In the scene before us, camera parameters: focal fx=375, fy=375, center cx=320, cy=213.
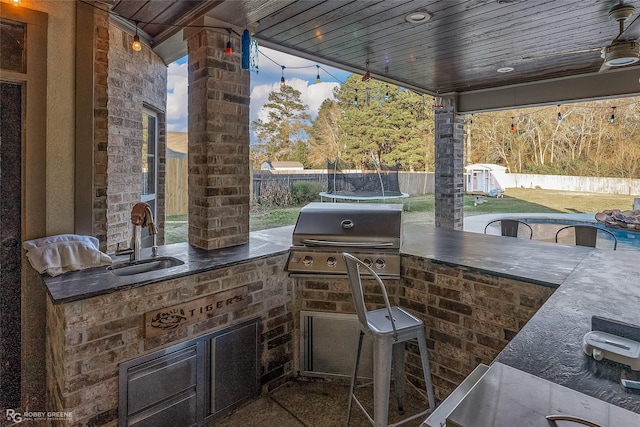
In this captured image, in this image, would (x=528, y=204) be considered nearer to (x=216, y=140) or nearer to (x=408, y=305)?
(x=408, y=305)

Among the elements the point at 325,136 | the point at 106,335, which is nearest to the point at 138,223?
the point at 106,335

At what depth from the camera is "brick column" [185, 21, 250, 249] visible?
8.43 ft

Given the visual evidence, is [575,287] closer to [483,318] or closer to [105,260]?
[483,318]

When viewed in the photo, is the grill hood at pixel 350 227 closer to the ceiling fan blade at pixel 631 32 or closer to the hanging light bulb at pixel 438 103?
the ceiling fan blade at pixel 631 32

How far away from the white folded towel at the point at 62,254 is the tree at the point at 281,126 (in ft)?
34.3

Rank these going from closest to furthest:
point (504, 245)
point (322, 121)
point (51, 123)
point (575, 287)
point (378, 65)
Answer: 1. point (575, 287)
2. point (51, 123)
3. point (504, 245)
4. point (378, 65)
5. point (322, 121)

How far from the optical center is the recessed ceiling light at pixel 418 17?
113 inches

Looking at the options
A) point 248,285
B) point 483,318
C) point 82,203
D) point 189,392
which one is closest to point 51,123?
point 82,203

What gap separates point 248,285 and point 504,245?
1.87 meters

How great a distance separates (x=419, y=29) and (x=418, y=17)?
305 mm

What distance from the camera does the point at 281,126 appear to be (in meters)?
13.2

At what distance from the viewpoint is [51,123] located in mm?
2260

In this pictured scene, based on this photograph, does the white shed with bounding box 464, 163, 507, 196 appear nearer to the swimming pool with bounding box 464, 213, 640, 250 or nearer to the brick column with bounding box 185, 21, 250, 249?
the swimming pool with bounding box 464, 213, 640, 250

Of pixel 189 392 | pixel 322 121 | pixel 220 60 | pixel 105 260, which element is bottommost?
pixel 189 392
